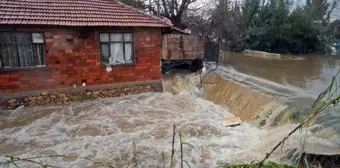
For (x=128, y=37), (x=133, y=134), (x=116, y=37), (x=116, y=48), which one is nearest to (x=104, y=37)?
(x=116, y=37)

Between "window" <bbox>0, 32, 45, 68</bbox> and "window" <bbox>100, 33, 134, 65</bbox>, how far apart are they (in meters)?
2.16

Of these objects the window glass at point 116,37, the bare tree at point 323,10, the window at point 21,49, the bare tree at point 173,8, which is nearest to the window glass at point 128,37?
the window glass at point 116,37

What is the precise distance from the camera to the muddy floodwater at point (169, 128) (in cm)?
604

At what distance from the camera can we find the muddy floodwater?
6.04 meters

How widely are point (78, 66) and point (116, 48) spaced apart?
161cm

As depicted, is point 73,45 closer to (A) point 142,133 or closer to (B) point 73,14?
(B) point 73,14

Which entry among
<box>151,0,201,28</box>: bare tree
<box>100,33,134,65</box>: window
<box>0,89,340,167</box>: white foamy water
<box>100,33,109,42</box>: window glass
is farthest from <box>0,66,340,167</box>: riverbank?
<box>151,0,201,28</box>: bare tree

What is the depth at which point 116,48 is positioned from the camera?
32.5 feet

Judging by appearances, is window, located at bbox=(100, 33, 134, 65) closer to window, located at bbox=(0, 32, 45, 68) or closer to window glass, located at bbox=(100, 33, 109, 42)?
window glass, located at bbox=(100, 33, 109, 42)

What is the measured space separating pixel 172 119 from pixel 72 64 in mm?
4381

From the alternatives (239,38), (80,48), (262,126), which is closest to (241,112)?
(262,126)

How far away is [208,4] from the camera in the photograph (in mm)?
20234

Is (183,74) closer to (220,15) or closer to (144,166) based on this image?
(144,166)

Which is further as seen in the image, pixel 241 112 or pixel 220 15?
pixel 220 15
